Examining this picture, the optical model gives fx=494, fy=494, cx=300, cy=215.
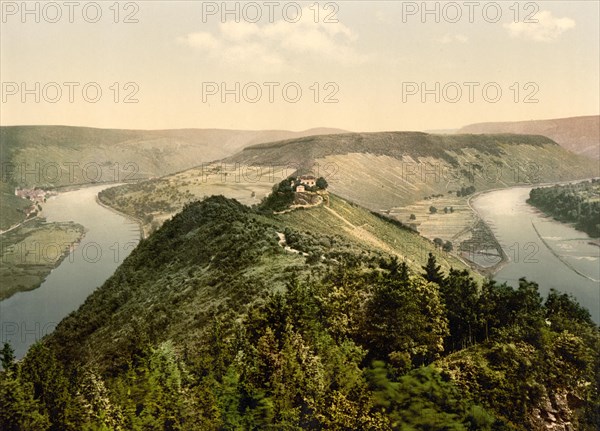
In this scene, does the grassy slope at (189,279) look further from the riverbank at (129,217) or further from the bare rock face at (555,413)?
the riverbank at (129,217)

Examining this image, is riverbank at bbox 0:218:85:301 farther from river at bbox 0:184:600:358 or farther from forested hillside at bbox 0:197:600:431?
forested hillside at bbox 0:197:600:431

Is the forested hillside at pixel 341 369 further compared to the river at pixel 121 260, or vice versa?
the river at pixel 121 260

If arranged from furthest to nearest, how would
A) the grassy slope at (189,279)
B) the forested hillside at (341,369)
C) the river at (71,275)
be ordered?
the river at (71,275)
the grassy slope at (189,279)
the forested hillside at (341,369)

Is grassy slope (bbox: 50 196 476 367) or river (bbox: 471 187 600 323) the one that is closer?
grassy slope (bbox: 50 196 476 367)

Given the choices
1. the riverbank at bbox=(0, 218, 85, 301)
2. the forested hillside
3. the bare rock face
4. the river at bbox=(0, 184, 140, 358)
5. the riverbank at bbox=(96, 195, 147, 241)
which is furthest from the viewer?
the riverbank at bbox=(96, 195, 147, 241)

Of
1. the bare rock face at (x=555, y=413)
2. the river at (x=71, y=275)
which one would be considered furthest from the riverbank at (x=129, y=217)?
the bare rock face at (x=555, y=413)

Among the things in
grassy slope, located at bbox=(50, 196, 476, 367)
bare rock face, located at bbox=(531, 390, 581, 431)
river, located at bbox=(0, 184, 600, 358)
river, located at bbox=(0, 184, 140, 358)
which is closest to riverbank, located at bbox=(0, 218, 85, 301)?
river, located at bbox=(0, 184, 140, 358)

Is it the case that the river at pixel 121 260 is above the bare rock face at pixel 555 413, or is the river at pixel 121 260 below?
below
